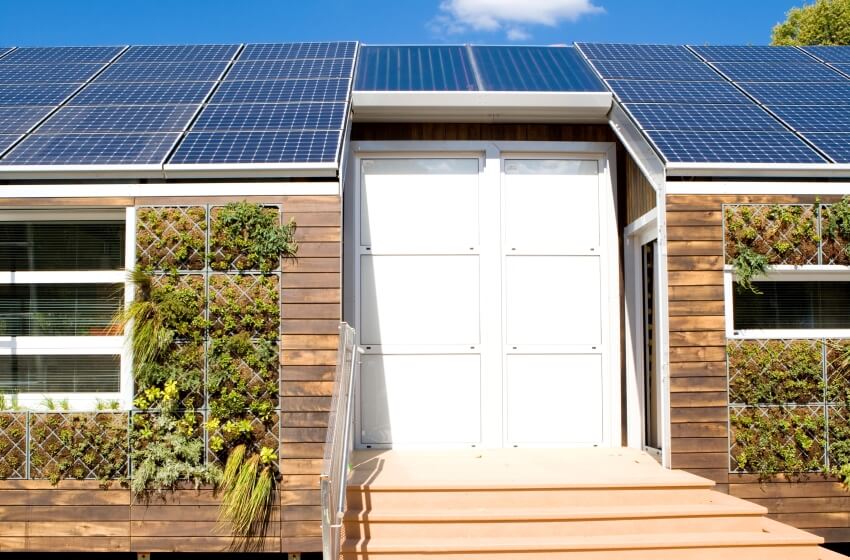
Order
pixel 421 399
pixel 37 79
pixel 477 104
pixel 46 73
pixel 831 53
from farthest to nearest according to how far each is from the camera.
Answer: pixel 831 53 → pixel 46 73 → pixel 37 79 → pixel 421 399 → pixel 477 104

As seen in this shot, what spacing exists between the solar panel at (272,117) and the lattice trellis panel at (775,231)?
11.3 ft

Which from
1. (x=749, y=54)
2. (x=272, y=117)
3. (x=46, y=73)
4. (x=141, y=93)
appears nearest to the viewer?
(x=272, y=117)

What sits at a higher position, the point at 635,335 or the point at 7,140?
the point at 7,140

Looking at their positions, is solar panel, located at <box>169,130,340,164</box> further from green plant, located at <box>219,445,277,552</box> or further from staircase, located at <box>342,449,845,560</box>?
staircase, located at <box>342,449,845,560</box>

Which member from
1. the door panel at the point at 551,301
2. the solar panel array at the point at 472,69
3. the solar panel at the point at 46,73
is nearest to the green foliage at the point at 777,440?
the door panel at the point at 551,301

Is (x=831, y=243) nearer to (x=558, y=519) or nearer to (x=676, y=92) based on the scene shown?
(x=676, y=92)

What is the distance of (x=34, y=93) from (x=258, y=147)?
317 cm

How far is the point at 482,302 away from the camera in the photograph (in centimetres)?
765

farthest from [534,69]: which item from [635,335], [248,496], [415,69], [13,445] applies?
[13,445]

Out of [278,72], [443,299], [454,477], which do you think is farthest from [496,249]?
[278,72]

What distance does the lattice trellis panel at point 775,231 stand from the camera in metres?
6.39

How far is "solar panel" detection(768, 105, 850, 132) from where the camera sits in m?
7.20

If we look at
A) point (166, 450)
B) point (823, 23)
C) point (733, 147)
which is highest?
point (823, 23)

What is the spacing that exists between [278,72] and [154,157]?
2.40 meters
